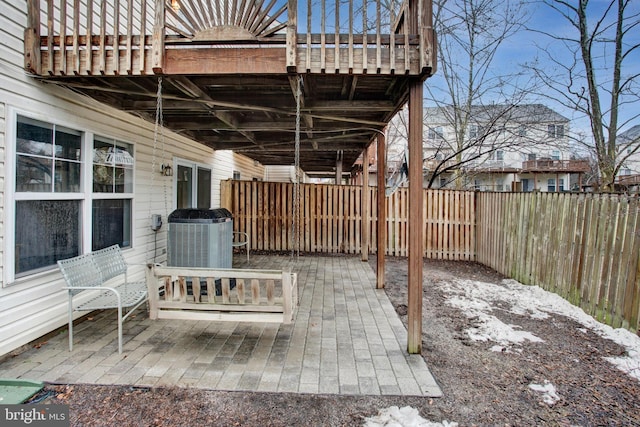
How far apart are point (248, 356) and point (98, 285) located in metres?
1.82

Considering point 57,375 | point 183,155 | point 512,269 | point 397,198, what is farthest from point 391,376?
point 397,198

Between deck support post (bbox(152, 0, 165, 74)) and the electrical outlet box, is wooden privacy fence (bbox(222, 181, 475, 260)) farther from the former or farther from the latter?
deck support post (bbox(152, 0, 165, 74))

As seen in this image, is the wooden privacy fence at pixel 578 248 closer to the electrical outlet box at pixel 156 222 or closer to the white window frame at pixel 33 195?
the white window frame at pixel 33 195

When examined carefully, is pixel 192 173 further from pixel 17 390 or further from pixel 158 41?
pixel 17 390

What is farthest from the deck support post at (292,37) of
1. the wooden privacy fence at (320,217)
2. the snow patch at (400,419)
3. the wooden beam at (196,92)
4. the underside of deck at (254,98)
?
the wooden privacy fence at (320,217)

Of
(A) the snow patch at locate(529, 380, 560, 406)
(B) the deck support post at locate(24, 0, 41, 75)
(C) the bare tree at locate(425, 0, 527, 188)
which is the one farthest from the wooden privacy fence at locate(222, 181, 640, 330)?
(B) the deck support post at locate(24, 0, 41, 75)

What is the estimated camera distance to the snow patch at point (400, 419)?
6.25 feet

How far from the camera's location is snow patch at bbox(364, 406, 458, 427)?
190 cm

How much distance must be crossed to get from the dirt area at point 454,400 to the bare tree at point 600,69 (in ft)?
17.8

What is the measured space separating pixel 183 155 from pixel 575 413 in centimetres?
611

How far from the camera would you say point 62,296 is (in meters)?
3.21

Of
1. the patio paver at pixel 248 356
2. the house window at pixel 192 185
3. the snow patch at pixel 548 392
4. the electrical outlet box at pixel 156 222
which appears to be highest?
the house window at pixel 192 185

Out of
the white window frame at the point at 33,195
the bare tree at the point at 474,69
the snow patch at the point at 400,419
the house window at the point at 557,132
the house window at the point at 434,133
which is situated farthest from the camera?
the house window at the point at 434,133

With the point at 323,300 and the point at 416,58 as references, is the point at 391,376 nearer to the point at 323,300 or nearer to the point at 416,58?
the point at 323,300
